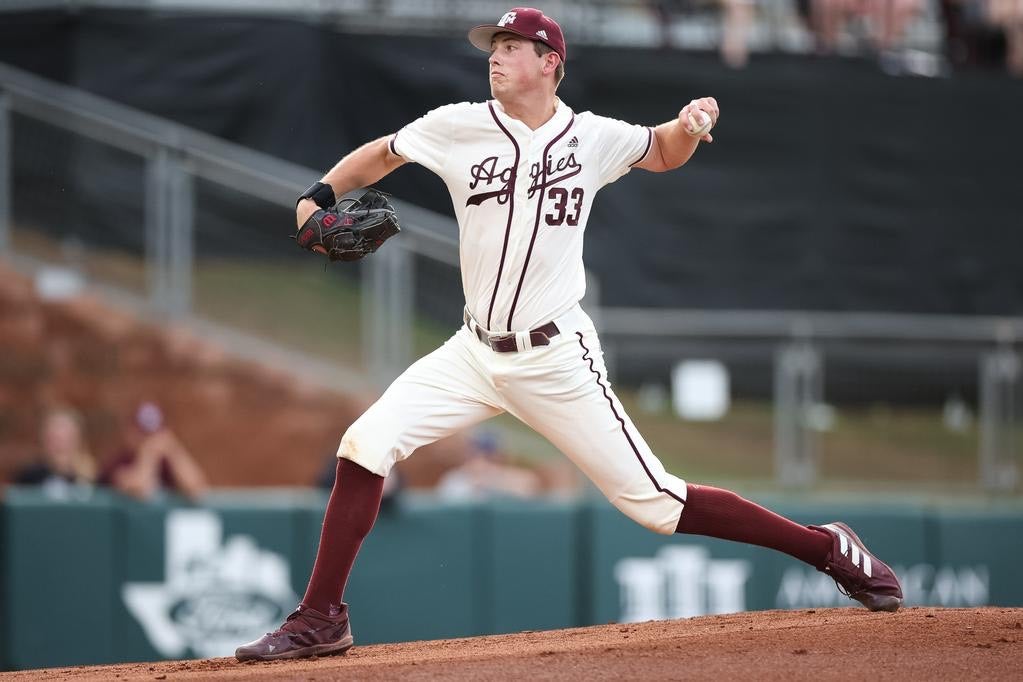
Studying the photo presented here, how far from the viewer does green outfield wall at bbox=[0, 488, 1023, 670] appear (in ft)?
30.9

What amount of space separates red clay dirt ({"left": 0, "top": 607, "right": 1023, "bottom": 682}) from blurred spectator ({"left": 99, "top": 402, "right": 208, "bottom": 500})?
12.1 feet

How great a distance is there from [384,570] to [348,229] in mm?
4870

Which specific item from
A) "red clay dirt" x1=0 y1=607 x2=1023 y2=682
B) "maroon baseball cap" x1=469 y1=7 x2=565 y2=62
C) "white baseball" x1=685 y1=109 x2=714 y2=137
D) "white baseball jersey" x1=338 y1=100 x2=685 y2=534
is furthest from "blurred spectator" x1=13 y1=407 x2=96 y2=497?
"white baseball" x1=685 y1=109 x2=714 y2=137

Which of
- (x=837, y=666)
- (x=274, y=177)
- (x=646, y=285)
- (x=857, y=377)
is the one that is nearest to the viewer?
(x=837, y=666)

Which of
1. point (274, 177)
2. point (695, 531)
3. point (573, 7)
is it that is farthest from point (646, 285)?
point (695, 531)

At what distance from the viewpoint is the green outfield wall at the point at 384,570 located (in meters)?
9.42

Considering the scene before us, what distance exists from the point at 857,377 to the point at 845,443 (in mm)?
526

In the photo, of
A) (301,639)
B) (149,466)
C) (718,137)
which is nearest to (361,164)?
(301,639)

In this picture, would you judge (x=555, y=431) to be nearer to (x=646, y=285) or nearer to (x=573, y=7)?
(x=646, y=285)

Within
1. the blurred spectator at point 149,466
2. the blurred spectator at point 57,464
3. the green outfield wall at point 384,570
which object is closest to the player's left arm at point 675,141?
the green outfield wall at point 384,570

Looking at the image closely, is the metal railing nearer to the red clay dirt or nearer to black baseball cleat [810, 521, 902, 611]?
the red clay dirt

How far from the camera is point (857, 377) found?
11.4 m

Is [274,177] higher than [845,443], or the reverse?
[274,177]

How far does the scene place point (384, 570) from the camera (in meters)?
9.73
